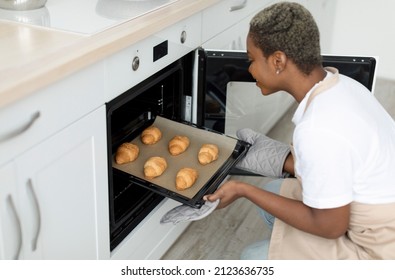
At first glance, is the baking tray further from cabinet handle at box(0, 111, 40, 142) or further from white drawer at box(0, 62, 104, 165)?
cabinet handle at box(0, 111, 40, 142)

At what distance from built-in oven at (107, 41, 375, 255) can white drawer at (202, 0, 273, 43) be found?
11 centimetres

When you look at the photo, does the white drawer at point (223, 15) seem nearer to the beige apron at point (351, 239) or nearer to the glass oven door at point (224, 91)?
the glass oven door at point (224, 91)

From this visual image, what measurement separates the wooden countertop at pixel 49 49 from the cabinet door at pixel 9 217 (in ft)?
0.57

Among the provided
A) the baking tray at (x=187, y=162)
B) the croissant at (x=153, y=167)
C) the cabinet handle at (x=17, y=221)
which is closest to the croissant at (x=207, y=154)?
the baking tray at (x=187, y=162)

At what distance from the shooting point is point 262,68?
4.53 ft

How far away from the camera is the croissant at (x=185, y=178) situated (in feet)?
5.33

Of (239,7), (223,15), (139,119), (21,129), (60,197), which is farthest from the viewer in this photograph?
(239,7)

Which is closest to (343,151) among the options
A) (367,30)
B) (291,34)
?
(291,34)

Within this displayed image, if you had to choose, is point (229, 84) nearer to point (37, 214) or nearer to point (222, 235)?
point (222, 235)

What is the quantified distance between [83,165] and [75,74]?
0.25 meters

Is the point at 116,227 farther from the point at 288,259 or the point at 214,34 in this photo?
the point at 214,34

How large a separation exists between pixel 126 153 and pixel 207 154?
25 centimetres

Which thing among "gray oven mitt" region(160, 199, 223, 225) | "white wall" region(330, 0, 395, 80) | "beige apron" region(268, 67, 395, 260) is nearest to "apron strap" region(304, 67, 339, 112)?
"beige apron" region(268, 67, 395, 260)

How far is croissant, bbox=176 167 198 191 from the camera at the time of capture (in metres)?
1.63
